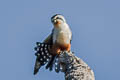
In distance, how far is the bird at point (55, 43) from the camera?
32.9 ft

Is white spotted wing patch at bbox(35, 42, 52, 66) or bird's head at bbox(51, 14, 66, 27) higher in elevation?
bird's head at bbox(51, 14, 66, 27)

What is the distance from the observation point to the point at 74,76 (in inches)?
365

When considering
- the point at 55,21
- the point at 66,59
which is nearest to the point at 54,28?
the point at 55,21

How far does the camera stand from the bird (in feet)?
32.9

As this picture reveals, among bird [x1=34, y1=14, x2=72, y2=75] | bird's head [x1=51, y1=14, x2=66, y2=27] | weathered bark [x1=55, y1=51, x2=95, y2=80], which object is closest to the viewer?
weathered bark [x1=55, y1=51, x2=95, y2=80]

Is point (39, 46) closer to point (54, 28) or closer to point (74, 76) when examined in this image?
point (54, 28)

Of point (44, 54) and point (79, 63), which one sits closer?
point (79, 63)

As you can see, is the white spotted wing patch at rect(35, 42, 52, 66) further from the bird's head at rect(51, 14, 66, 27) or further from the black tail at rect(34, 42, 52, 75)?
the bird's head at rect(51, 14, 66, 27)

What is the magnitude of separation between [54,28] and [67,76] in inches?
48.2

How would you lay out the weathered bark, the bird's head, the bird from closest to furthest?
the weathered bark
the bird
the bird's head

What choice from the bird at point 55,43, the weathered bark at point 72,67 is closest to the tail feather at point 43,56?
the bird at point 55,43

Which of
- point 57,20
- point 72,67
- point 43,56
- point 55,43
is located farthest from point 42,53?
point 72,67

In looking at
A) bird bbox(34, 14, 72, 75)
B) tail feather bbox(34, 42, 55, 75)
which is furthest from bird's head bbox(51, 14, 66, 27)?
tail feather bbox(34, 42, 55, 75)

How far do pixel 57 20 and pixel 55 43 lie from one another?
0.47 meters
